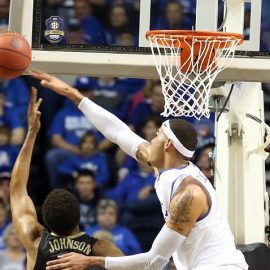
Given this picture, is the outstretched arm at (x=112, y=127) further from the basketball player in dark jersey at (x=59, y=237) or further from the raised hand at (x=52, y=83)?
the basketball player in dark jersey at (x=59, y=237)

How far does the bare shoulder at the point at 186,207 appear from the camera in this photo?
139 inches

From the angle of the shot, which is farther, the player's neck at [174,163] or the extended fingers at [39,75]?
the extended fingers at [39,75]

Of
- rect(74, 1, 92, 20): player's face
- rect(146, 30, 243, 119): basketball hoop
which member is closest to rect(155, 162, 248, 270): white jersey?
rect(146, 30, 243, 119): basketball hoop

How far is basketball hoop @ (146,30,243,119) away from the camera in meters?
4.30

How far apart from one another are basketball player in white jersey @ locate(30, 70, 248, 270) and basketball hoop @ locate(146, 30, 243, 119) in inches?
17.5

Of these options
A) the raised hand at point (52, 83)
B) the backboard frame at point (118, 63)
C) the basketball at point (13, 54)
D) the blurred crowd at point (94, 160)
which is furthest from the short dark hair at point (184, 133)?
the blurred crowd at point (94, 160)

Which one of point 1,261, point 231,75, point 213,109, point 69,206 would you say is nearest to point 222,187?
point 213,109

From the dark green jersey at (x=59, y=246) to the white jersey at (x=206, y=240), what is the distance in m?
0.46

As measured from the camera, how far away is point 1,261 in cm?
695

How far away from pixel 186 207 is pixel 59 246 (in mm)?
659

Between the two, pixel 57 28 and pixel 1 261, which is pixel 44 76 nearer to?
pixel 57 28

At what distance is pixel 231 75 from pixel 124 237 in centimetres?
329

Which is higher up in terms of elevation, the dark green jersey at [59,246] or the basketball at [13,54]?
the basketball at [13,54]

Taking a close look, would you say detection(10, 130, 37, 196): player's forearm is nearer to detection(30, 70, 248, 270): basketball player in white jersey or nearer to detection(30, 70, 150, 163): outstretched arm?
detection(30, 70, 150, 163): outstretched arm
